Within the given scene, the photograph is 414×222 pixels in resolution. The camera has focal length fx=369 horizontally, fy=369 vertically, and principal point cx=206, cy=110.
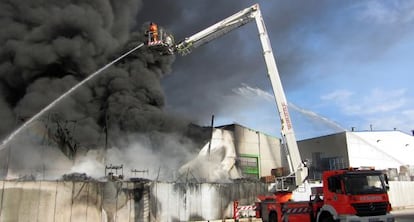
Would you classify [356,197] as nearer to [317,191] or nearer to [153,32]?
[317,191]

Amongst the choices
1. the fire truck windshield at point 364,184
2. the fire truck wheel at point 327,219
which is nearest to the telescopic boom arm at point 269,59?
the fire truck wheel at point 327,219

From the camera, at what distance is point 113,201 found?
17.4m

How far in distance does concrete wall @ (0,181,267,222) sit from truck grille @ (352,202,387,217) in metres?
10.5

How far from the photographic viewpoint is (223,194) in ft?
73.8

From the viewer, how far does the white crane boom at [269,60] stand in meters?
16.3

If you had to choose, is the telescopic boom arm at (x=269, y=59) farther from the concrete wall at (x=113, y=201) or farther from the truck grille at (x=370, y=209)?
the concrete wall at (x=113, y=201)

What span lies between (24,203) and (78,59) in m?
12.6

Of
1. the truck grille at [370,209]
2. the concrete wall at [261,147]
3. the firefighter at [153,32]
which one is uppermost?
the firefighter at [153,32]

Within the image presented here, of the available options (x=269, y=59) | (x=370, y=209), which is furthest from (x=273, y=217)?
(x=269, y=59)

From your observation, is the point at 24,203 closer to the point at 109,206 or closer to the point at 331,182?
the point at 109,206

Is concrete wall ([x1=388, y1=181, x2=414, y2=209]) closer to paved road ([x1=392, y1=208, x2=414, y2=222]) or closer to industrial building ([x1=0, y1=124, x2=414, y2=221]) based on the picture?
industrial building ([x1=0, y1=124, x2=414, y2=221])

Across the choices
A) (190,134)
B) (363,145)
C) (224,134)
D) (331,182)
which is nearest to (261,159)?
(224,134)

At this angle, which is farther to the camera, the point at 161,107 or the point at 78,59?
the point at 161,107

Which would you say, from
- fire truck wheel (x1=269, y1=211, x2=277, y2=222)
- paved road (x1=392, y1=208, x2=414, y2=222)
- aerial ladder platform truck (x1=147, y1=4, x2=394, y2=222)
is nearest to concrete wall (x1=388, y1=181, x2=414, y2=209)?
paved road (x1=392, y1=208, x2=414, y2=222)
